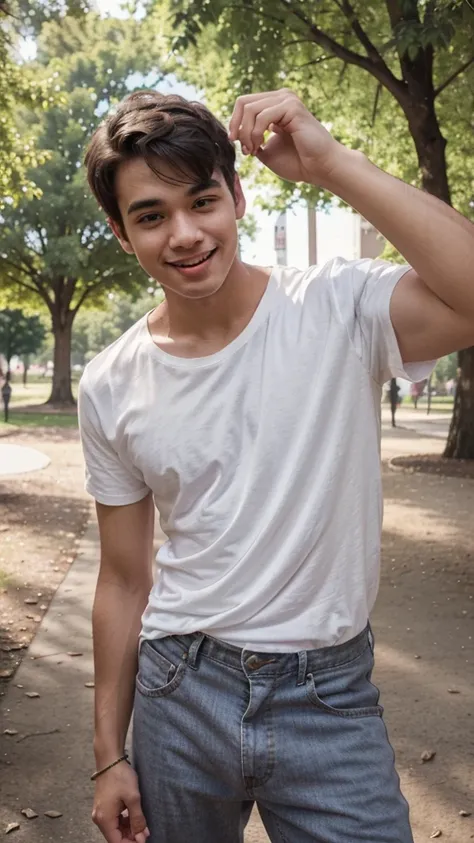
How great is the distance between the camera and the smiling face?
6.34 feet

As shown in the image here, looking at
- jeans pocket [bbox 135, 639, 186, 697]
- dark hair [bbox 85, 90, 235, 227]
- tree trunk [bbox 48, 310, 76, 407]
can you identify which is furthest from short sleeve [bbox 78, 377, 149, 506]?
tree trunk [bbox 48, 310, 76, 407]

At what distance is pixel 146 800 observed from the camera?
198cm

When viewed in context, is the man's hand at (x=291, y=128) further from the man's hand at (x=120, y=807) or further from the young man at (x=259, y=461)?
the man's hand at (x=120, y=807)

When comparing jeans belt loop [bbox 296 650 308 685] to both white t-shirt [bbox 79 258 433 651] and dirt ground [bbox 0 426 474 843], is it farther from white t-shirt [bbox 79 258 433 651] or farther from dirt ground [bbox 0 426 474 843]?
dirt ground [bbox 0 426 474 843]

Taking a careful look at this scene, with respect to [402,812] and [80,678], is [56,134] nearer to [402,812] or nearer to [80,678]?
[80,678]

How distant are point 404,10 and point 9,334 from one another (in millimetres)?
54048

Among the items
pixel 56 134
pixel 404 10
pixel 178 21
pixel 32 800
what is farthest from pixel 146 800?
pixel 56 134

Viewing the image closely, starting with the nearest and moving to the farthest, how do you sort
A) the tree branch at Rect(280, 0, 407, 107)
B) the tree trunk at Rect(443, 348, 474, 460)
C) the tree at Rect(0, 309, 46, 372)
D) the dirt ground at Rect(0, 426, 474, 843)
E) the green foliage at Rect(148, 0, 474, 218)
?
the dirt ground at Rect(0, 426, 474, 843) → the green foliage at Rect(148, 0, 474, 218) → the tree branch at Rect(280, 0, 407, 107) → the tree trunk at Rect(443, 348, 474, 460) → the tree at Rect(0, 309, 46, 372)

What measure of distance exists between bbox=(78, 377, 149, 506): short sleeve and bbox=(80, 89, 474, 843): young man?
1.8 inches

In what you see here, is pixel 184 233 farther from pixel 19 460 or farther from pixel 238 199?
pixel 19 460

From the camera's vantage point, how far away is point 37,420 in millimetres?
28609

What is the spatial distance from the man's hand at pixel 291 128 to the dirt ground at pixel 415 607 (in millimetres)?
2777

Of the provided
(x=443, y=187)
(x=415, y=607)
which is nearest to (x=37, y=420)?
(x=443, y=187)

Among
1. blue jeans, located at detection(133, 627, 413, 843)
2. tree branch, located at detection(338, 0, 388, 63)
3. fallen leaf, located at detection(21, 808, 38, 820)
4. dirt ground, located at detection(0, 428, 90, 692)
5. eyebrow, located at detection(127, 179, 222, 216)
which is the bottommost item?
dirt ground, located at detection(0, 428, 90, 692)
